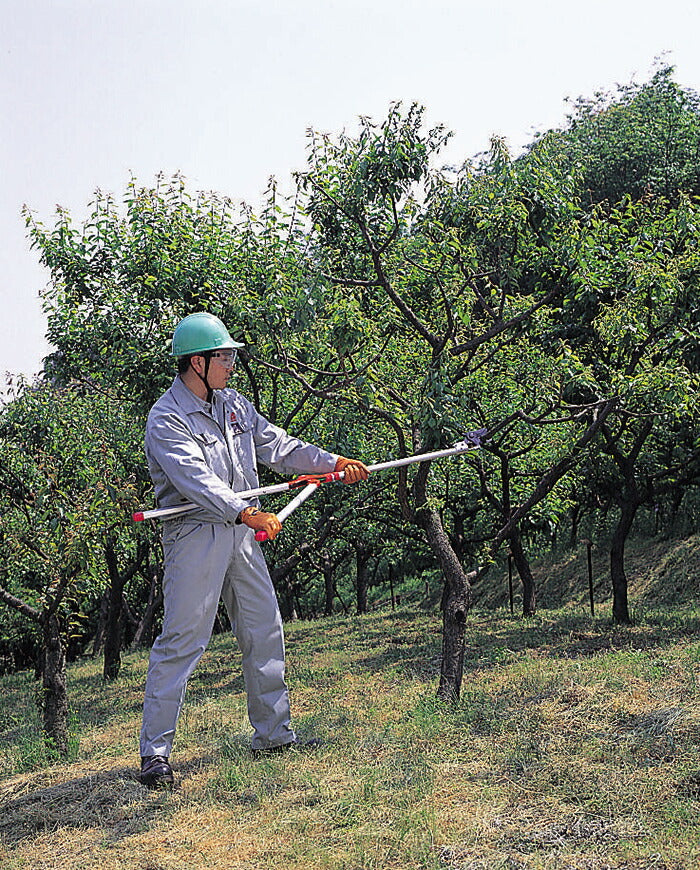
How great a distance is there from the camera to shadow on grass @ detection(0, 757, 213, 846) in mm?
3887

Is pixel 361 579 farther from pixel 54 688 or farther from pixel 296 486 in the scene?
pixel 296 486

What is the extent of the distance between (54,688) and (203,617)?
8.50ft

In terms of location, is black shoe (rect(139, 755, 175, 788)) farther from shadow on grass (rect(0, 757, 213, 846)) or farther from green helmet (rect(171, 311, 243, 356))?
green helmet (rect(171, 311, 243, 356))

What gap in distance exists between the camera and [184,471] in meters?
4.29

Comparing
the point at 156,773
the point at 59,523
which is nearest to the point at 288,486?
the point at 156,773

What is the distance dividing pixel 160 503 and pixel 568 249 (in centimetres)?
362

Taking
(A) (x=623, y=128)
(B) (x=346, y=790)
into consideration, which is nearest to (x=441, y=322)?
(B) (x=346, y=790)

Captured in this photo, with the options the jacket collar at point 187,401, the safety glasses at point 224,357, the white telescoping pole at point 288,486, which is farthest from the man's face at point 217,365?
the white telescoping pole at point 288,486

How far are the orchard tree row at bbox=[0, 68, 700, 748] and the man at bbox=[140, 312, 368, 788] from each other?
1.23m

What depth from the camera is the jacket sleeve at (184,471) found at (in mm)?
4207

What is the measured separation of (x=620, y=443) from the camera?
11930mm

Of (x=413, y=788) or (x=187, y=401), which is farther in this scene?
(x=187, y=401)

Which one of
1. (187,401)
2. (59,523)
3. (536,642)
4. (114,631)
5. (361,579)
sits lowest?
(361,579)

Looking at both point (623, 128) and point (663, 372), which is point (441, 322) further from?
point (623, 128)
